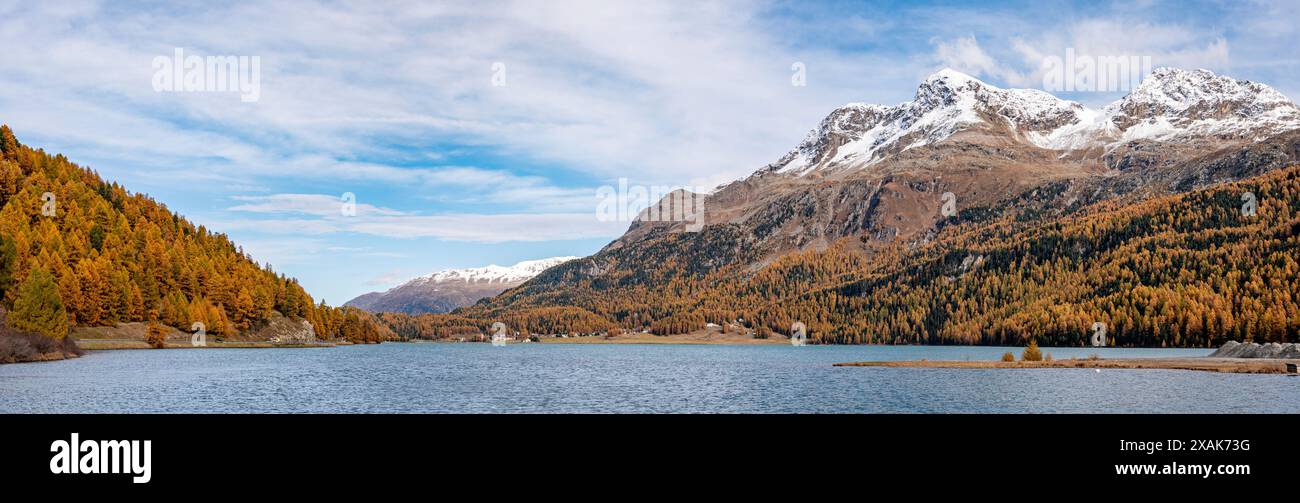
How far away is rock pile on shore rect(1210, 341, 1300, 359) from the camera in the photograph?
153375mm

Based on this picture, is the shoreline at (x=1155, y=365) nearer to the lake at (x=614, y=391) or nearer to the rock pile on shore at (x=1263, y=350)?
the rock pile on shore at (x=1263, y=350)

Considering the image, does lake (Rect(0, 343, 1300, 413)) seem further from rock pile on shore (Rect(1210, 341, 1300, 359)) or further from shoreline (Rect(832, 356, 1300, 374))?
rock pile on shore (Rect(1210, 341, 1300, 359))

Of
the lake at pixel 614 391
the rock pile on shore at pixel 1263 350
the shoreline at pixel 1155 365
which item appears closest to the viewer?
the lake at pixel 614 391

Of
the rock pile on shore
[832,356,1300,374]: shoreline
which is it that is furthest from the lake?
the rock pile on shore

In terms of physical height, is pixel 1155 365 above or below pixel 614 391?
below

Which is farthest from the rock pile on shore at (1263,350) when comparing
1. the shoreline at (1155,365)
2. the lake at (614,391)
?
the lake at (614,391)

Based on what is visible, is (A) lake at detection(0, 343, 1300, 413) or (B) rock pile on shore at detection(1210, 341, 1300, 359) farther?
(B) rock pile on shore at detection(1210, 341, 1300, 359)

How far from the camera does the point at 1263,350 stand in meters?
161

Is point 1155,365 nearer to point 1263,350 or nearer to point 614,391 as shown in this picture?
point 1263,350

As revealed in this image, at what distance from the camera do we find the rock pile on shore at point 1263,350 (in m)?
153

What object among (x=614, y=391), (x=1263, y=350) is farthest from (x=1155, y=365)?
(x=614, y=391)
